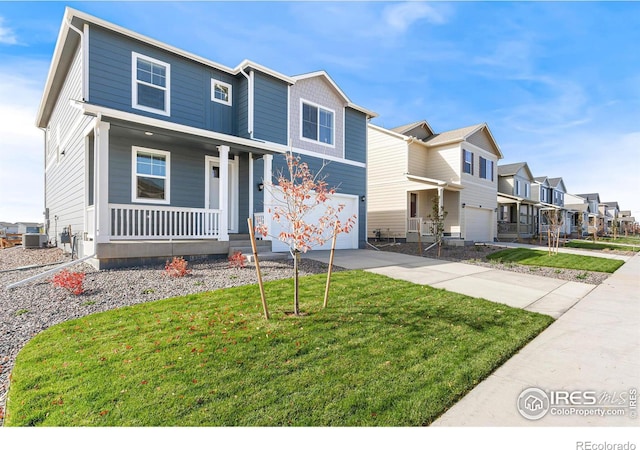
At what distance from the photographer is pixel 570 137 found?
12742 millimetres

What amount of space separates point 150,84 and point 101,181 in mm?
3915

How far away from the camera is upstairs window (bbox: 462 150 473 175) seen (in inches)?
726

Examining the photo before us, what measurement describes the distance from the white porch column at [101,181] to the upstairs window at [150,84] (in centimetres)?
232

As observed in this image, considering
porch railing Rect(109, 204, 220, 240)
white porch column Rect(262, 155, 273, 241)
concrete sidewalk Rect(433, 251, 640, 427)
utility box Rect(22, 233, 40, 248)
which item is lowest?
concrete sidewalk Rect(433, 251, 640, 427)

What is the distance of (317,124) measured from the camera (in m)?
12.5

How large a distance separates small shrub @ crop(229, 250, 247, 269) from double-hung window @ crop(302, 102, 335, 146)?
6.05 m

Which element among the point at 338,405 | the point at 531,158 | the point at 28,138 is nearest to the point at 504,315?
the point at 338,405

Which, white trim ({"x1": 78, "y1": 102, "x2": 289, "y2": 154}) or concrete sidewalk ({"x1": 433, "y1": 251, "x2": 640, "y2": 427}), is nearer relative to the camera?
concrete sidewalk ({"x1": 433, "y1": 251, "x2": 640, "y2": 427})

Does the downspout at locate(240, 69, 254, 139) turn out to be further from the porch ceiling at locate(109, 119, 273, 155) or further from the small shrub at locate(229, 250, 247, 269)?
the small shrub at locate(229, 250, 247, 269)

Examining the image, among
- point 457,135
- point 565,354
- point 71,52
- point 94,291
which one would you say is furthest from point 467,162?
point 94,291

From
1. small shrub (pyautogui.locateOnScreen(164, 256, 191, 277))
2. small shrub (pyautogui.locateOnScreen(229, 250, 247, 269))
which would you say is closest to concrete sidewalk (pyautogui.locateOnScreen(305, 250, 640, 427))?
small shrub (pyautogui.locateOnScreen(229, 250, 247, 269))

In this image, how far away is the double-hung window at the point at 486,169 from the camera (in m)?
20.4

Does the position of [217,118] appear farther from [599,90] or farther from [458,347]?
[599,90]

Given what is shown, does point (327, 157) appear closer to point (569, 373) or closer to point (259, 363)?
point (259, 363)
